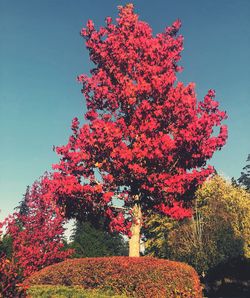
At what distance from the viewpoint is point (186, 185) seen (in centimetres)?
1313

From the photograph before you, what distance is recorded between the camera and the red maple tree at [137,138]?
12.3 m

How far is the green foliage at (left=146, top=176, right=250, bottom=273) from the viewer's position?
31.2 meters

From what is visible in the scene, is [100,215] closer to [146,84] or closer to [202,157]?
[202,157]

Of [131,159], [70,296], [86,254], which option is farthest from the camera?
[86,254]

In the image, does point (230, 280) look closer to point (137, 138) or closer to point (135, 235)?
point (135, 235)

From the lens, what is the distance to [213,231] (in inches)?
1299

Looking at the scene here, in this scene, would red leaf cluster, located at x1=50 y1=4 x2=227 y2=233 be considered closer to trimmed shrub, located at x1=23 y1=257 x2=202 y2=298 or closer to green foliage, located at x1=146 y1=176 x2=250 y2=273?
trimmed shrub, located at x1=23 y1=257 x2=202 y2=298

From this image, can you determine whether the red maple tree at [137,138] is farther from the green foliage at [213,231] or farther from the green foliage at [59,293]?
the green foliage at [213,231]

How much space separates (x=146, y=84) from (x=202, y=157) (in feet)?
12.2

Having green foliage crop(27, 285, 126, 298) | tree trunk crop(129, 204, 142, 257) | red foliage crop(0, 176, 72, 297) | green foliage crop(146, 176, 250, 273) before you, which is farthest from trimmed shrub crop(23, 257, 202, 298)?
green foliage crop(146, 176, 250, 273)

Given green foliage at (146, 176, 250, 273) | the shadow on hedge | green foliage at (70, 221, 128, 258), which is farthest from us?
green foliage at (70, 221, 128, 258)

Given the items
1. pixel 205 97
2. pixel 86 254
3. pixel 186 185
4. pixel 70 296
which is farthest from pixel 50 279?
pixel 86 254

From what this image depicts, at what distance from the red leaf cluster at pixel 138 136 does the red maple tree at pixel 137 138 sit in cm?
4

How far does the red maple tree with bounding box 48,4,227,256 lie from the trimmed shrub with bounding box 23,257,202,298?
276 centimetres
